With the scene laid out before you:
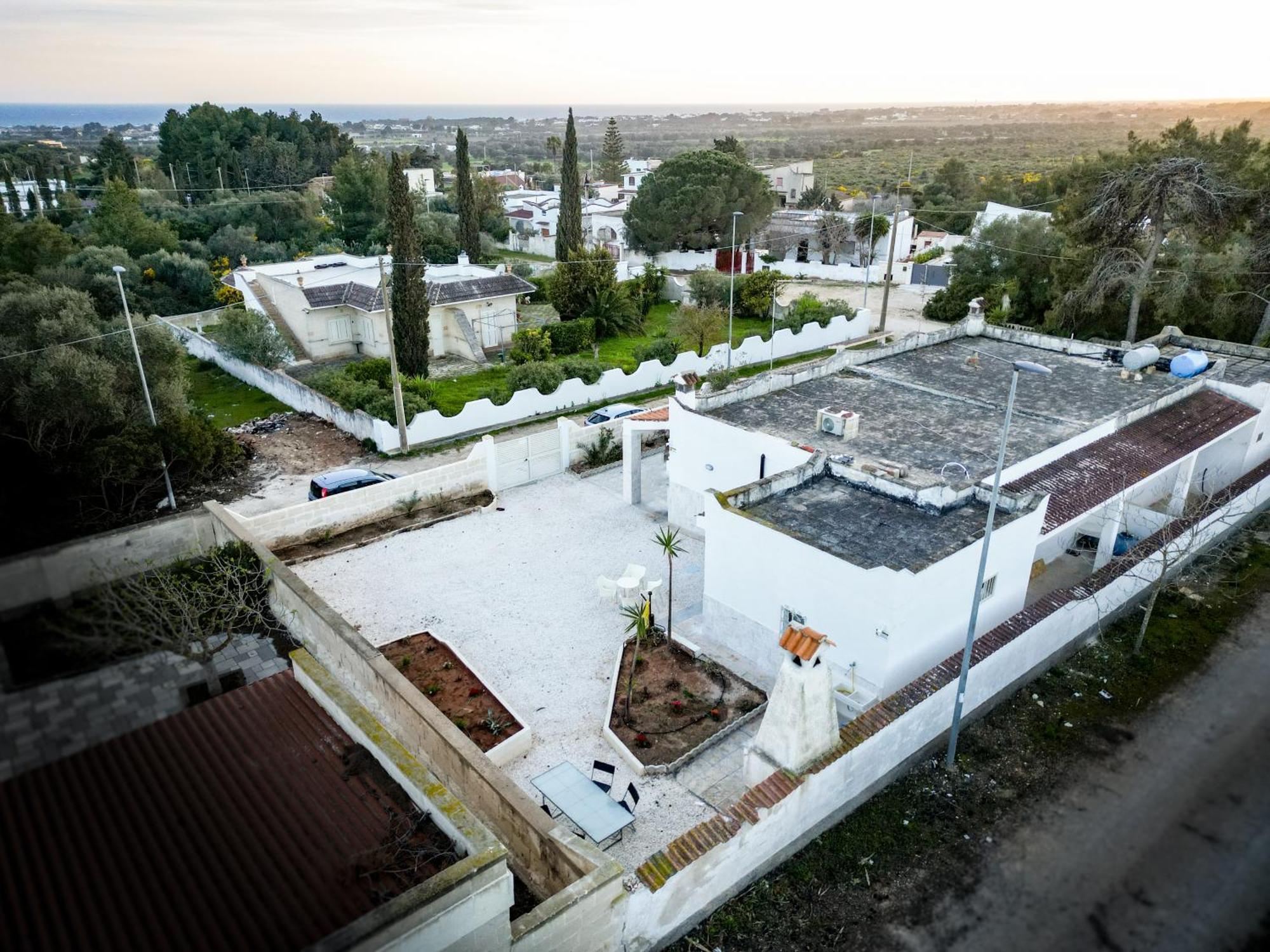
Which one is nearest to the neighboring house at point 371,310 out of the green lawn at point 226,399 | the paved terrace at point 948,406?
the green lawn at point 226,399

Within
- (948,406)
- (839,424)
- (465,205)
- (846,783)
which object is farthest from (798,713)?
(465,205)

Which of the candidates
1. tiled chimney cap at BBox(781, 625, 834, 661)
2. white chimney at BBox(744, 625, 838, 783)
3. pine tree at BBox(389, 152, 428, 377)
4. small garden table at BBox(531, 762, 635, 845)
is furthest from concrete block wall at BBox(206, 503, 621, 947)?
→ pine tree at BBox(389, 152, 428, 377)

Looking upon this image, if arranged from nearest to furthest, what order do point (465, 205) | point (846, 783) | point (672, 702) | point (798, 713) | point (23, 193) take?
point (798, 713), point (846, 783), point (672, 702), point (23, 193), point (465, 205)

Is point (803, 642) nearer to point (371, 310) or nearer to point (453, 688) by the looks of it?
point (453, 688)

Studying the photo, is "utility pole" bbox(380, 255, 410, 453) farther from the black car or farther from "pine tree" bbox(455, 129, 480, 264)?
"pine tree" bbox(455, 129, 480, 264)

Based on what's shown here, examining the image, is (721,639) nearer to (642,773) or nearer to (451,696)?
(642,773)

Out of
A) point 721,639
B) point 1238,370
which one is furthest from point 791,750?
point 1238,370
